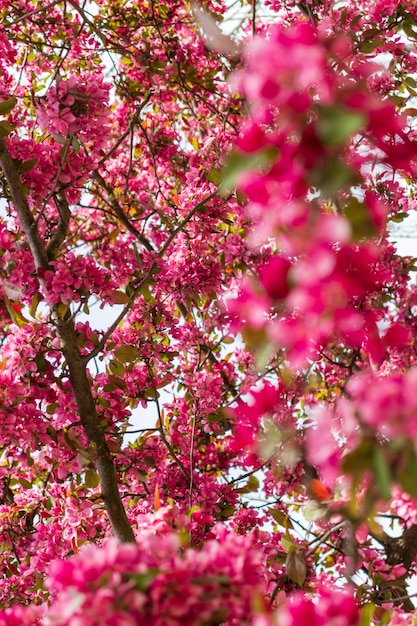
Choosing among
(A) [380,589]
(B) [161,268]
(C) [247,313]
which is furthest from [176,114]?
(C) [247,313]

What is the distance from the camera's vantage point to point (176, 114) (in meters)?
4.16

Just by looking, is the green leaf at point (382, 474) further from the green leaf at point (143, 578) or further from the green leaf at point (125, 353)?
the green leaf at point (125, 353)

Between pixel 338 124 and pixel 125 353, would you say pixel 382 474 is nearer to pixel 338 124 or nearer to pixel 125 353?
pixel 338 124

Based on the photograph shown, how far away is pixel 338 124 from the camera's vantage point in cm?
64

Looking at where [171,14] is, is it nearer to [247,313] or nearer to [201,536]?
[201,536]

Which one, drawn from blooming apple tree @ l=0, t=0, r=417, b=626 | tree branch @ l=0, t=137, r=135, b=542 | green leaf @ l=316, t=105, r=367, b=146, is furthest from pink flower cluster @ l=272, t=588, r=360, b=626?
tree branch @ l=0, t=137, r=135, b=542

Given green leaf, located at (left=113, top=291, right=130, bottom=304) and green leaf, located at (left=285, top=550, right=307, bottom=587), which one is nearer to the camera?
green leaf, located at (left=285, top=550, right=307, bottom=587)

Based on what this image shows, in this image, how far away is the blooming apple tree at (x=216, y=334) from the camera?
77cm

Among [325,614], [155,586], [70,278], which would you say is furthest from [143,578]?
[70,278]

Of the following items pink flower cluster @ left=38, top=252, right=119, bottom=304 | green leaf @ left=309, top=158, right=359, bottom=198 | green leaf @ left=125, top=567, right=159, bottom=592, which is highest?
pink flower cluster @ left=38, top=252, right=119, bottom=304

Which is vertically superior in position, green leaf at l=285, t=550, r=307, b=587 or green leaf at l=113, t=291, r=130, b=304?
green leaf at l=113, t=291, r=130, b=304

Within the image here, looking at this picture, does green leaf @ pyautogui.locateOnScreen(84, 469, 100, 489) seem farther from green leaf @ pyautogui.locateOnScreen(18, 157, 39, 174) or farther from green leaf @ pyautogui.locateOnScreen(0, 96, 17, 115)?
green leaf @ pyautogui.locateOnScreen(0, 96, 17, 115)

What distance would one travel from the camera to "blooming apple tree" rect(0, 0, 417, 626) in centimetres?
77

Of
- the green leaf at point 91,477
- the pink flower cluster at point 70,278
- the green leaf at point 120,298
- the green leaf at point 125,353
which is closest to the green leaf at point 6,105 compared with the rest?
the pink flower cluster at point 70,278
